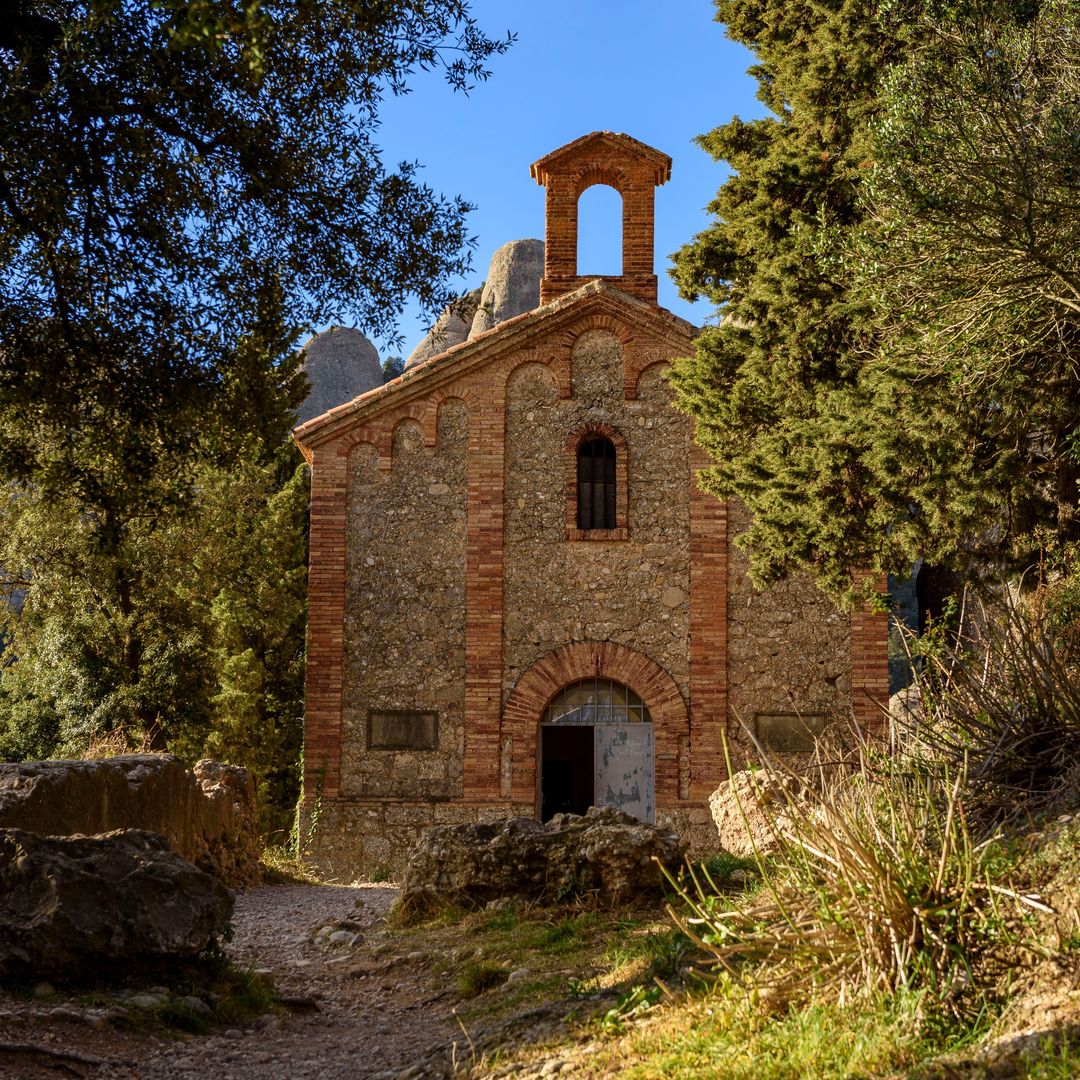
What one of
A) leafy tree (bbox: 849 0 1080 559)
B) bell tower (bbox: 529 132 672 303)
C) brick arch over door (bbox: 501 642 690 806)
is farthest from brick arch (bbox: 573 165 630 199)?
leafy tree (bbox: 849 0 1080 559)

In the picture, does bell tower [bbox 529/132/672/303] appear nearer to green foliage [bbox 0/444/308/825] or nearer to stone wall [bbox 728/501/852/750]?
stone wall [bbox 728/501/852/750]

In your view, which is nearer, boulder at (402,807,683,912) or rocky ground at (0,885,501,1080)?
rocky ground at (0,885,501,1080)

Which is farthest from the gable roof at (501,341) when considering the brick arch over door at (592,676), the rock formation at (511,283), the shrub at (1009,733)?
the rock formation at (511,283)

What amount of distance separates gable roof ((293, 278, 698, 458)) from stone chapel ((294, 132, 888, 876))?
0.03 meters

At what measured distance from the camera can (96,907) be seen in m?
6.15

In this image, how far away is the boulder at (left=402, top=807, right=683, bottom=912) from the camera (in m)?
7.75

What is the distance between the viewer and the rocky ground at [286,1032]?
5.14m

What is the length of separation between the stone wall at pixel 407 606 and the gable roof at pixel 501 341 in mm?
422

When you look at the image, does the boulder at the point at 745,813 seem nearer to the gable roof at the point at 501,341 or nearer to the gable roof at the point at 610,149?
the gable roof at the point at 501,341

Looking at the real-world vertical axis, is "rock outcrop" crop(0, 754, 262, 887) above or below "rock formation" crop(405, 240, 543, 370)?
below

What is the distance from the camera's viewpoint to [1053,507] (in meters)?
10.6

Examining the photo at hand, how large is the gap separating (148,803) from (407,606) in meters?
6.74

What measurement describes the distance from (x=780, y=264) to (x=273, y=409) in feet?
18.0

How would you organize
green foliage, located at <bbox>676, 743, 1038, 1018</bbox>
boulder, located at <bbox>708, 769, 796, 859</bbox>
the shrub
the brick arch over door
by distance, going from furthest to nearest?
the brick arch over door → boulder, located at <bbox>708, 769, 796, 859</bbox> → the shrub → green foliage, located at <bbox>676, 743, 1038, 1018</bbox>
